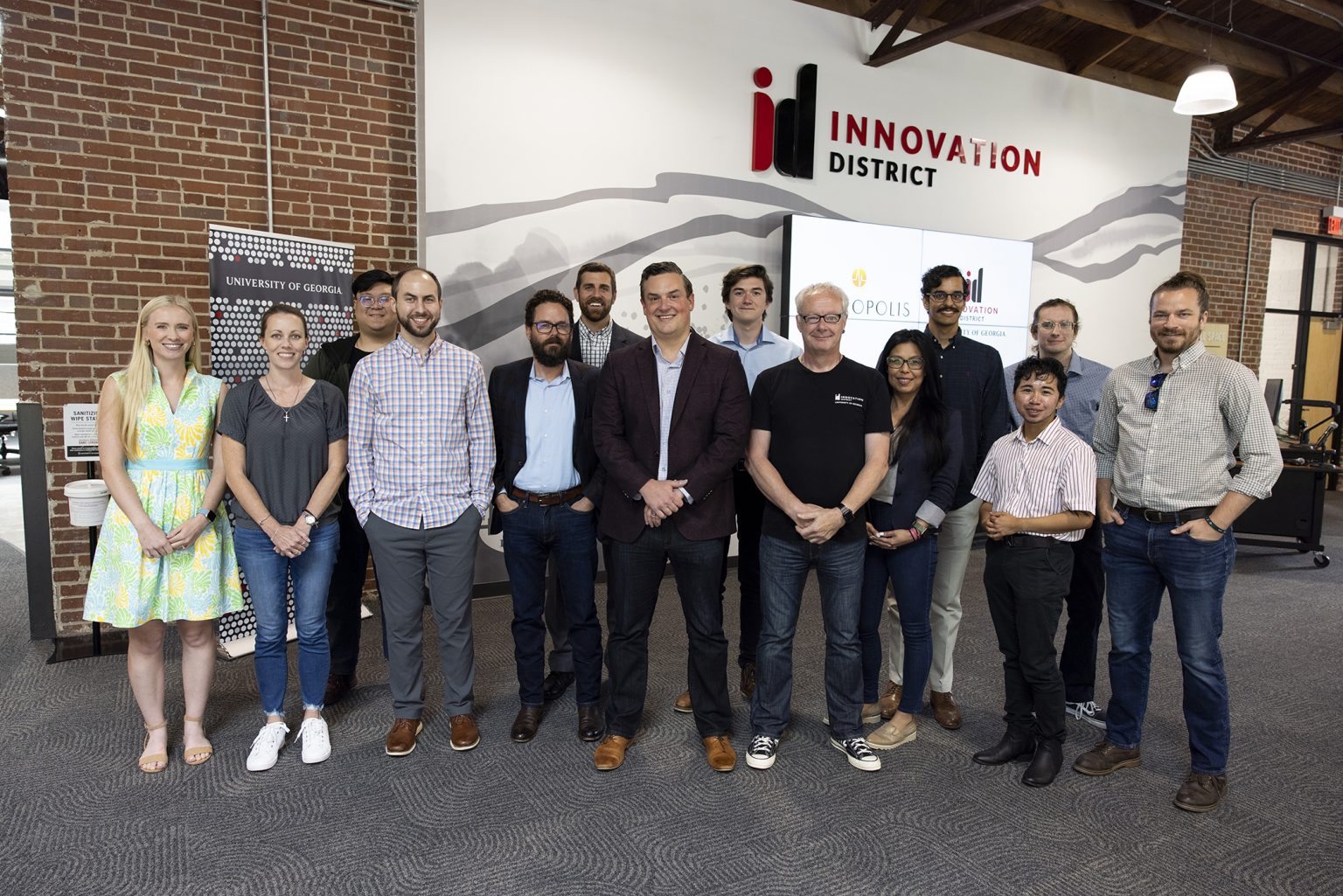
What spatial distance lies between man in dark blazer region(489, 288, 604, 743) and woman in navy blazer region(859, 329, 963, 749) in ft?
3.23

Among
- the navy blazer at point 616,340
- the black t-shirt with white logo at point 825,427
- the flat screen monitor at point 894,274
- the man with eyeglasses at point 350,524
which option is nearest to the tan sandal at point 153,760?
the man with eyeglasses at point 350,524

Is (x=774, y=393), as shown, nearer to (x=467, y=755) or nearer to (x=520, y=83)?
(x=467, y=755)

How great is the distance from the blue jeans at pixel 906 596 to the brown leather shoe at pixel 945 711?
6.5 inches

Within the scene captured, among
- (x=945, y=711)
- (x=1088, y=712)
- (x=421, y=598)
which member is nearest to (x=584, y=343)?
(x=421, y=598)

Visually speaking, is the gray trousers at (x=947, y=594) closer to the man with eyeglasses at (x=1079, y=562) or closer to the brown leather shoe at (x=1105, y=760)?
the man with eyeglasses at (x=1079, y=562)

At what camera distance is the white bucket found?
134 inches

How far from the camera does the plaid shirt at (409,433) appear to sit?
2713 millimetres

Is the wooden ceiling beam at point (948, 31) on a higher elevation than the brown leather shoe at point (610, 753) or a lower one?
higher

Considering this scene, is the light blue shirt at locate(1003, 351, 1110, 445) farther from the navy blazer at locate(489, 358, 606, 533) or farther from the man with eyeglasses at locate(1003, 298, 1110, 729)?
the navy blazer at locate(489, 358, 606, 533)

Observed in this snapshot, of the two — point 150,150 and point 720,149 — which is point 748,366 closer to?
point 720,149

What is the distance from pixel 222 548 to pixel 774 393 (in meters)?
1.93

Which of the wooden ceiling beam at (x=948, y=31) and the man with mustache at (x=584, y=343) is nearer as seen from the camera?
the man with mustache at (x=584, y=343)

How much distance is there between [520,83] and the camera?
4.60 metres

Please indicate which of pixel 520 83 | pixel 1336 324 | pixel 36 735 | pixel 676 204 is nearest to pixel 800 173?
pixel 676 204
